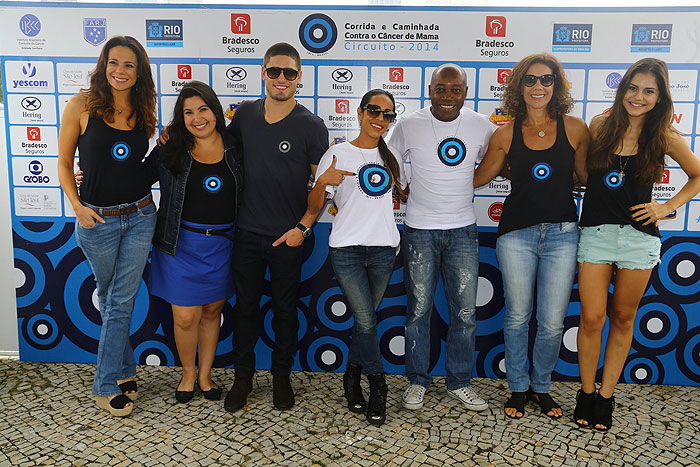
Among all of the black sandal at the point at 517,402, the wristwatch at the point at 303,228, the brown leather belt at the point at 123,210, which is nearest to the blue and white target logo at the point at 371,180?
the wristwatch at the point at 303,228

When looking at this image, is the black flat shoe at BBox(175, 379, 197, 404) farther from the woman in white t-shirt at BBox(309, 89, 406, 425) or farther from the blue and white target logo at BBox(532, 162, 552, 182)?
the blue and white target logo at BBox(532, 162, 552, 182)

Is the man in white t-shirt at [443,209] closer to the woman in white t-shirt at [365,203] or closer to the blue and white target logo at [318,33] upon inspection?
the woman in white t-shirt at [365,203]

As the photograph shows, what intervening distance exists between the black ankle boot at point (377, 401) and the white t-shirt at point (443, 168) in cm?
82

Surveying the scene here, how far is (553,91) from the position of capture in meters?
2.71

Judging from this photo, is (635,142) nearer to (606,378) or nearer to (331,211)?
(606,378)

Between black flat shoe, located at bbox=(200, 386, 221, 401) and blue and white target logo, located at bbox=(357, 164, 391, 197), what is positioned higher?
blue and white target logo, located at bbox=(357, 164, 391, 197)

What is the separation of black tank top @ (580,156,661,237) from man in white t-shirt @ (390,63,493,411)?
59cm

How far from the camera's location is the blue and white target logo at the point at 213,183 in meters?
2.74

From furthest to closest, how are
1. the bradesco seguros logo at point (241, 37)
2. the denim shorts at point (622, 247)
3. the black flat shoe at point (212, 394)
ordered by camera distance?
the bradesco seguros logo at point (241, 37)
the black flat shoe at point (212, 394)
the denim shorts at point (622, 247)

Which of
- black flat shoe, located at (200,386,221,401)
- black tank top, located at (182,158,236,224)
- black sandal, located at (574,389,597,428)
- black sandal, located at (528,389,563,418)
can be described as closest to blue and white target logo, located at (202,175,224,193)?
black tank top, located at (182,158,236,224)

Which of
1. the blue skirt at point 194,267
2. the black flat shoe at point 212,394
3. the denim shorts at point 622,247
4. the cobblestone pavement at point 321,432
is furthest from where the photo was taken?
the black flat shoe at point 212,394

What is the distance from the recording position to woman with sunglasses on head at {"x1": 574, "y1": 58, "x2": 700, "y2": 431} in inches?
100

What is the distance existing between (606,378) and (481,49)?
1.89 meters

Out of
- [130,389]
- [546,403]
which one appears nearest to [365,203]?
[546,403]
